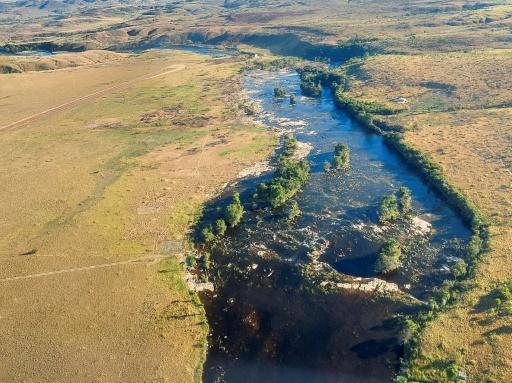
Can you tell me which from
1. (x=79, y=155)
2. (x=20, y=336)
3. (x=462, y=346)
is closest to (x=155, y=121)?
(x=79, y=155)

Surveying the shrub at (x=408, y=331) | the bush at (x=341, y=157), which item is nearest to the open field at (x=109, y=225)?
the bush at (x=341, y=157)

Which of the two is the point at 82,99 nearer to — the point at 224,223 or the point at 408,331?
the point at 224,223

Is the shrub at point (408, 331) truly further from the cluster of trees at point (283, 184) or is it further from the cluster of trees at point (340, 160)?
the cluster of trees at point (340, 160)

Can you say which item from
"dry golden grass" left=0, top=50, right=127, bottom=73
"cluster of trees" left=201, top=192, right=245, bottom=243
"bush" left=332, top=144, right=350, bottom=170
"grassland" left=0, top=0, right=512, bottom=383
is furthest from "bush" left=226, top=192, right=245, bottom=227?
"dry golden grass" left=0, top=50, right=127, bottom=73

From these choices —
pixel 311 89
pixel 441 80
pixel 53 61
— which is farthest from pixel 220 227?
pixel 53 61

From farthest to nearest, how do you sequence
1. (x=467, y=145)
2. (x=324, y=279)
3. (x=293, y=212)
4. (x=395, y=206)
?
(x=467, y=145) < (x=293, y=212) < (x=395, y=206) < (x=324, y=279)

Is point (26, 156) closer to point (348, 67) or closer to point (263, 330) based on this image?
point (263, 330)
